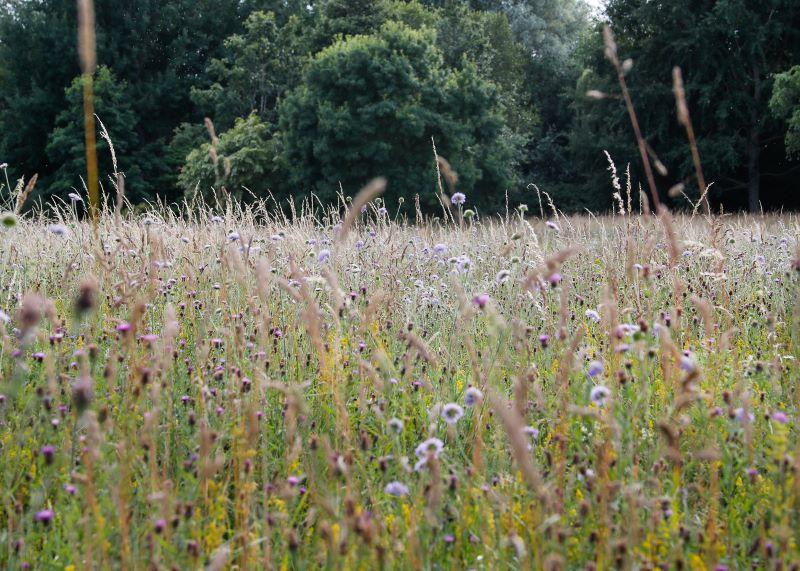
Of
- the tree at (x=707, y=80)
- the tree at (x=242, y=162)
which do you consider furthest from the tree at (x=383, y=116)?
the tree at (x=707, y=80)

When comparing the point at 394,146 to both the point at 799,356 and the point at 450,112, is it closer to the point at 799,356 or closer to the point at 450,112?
the point at 450,112

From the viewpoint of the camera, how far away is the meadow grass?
4.83ft

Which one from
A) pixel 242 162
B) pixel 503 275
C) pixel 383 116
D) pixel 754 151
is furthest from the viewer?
pixel 754 151

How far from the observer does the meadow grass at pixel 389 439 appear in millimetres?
1473

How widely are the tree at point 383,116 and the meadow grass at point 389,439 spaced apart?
16.8 m

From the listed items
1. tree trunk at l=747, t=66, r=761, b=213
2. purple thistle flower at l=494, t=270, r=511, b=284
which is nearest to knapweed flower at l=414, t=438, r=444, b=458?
purple thistle flower at l=494, t=270, r=511, b=284

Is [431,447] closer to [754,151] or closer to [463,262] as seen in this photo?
[463,262]

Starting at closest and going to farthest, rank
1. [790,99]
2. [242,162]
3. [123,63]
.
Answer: [790,99], [242,162], [123,63]

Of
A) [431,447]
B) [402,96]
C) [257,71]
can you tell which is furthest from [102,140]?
[431,447]

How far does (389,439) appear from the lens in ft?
7.72

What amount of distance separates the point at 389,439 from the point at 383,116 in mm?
18817

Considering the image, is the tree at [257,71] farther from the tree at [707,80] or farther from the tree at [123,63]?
the tree at [707,80]

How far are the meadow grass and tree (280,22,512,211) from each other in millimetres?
16848

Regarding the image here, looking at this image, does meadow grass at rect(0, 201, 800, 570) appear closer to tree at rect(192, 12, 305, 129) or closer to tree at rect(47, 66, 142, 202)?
tree at rect(192, 12, 305, 129)
